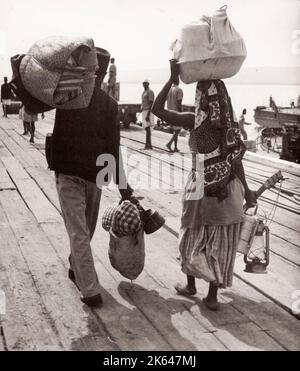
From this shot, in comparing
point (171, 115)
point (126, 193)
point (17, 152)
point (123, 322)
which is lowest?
point (123, 322)

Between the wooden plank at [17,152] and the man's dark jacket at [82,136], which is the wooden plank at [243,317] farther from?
the wooden plank at [17,152]

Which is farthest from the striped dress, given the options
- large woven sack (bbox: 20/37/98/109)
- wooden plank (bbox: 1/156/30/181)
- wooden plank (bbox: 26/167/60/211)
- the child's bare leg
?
wooden plank (bbox: 1/156/30/181)

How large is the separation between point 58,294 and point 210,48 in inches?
82.8

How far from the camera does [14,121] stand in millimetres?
19078

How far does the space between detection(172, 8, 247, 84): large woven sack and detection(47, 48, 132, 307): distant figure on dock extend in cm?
67

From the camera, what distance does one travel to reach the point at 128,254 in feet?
12.2

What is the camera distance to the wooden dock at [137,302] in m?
3.02

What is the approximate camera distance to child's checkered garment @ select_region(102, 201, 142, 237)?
144 inches

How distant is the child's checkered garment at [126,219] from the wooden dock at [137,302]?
49 centimetres

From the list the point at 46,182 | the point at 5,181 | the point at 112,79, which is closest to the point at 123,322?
the point at 46,182

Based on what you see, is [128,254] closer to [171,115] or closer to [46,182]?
[171,115]

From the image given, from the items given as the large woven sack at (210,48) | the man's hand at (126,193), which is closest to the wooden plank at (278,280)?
the man's hand at (126,193)
